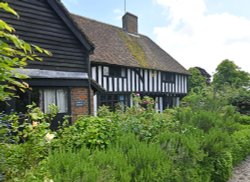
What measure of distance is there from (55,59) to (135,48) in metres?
12.5

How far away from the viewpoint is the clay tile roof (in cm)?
1750

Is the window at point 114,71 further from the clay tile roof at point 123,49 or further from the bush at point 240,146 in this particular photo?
the bush at point 240,146

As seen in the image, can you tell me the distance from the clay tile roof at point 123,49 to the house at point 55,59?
4276 millimetres

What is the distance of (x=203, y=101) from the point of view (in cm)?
886

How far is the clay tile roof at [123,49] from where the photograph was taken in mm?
17500

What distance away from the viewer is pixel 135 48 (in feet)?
71.3

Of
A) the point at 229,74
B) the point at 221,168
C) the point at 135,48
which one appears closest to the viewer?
the point at 221,168

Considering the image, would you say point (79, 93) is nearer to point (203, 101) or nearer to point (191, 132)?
point (203, 101)

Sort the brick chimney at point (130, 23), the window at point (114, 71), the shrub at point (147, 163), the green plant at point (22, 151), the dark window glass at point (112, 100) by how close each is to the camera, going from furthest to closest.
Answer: the brick chimney at point (130, 23)
the dark window glass at point (112, 100)
the window at point (114, 71)
the shrub at point (147, 163)
the green plant at point (22, 151)

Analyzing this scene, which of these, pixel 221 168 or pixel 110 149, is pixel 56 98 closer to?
pixel 221 168

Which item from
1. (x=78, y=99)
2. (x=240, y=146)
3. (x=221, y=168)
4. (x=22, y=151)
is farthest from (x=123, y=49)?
(x=22, y=151)

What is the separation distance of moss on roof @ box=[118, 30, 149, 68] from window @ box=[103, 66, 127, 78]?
73.8 inches

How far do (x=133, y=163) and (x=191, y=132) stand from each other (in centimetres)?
219

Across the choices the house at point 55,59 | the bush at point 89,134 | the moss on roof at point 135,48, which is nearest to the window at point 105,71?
the moss on roof at point 135,48
